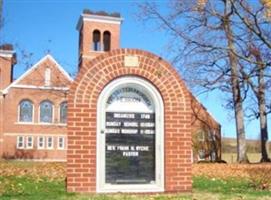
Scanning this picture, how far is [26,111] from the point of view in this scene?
54.5m

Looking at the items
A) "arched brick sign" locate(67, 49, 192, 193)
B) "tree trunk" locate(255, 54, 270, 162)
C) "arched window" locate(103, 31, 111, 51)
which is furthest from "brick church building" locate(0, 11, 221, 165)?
"arched brick sign" locate(67, 49, 192, 193)

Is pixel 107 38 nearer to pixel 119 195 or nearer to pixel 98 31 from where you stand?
pixel 98 31

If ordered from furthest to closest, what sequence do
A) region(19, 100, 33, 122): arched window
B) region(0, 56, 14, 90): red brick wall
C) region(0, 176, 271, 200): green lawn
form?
region(0, 56, 14, 90): red brick wall < region(19, 100, 33, 122): arched window < region(0, 176, 271, 200): green lawn

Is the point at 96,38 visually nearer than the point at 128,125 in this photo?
A: No

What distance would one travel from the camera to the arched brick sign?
→ 32.9ft

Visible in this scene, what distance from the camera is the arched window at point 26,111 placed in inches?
2126

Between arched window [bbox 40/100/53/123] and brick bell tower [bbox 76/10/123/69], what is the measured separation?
693cm

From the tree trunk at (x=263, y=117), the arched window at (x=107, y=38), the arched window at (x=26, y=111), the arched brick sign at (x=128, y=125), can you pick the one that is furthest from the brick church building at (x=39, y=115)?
the arched brick sign at (x=128, y=125)

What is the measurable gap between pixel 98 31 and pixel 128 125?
161 feet

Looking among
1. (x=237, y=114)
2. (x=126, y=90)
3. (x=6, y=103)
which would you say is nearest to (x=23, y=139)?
(x=6, y=103)

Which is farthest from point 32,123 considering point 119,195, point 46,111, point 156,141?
→ point 119,195

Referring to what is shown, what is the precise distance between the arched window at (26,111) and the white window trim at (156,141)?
45000mm

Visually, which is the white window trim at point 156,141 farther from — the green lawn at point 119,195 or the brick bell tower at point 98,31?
the brick bell tower at point 98,31

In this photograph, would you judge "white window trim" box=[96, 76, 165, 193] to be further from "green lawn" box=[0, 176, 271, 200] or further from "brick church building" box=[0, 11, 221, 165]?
"brick church building" box=[0, 11, 221, 165]
